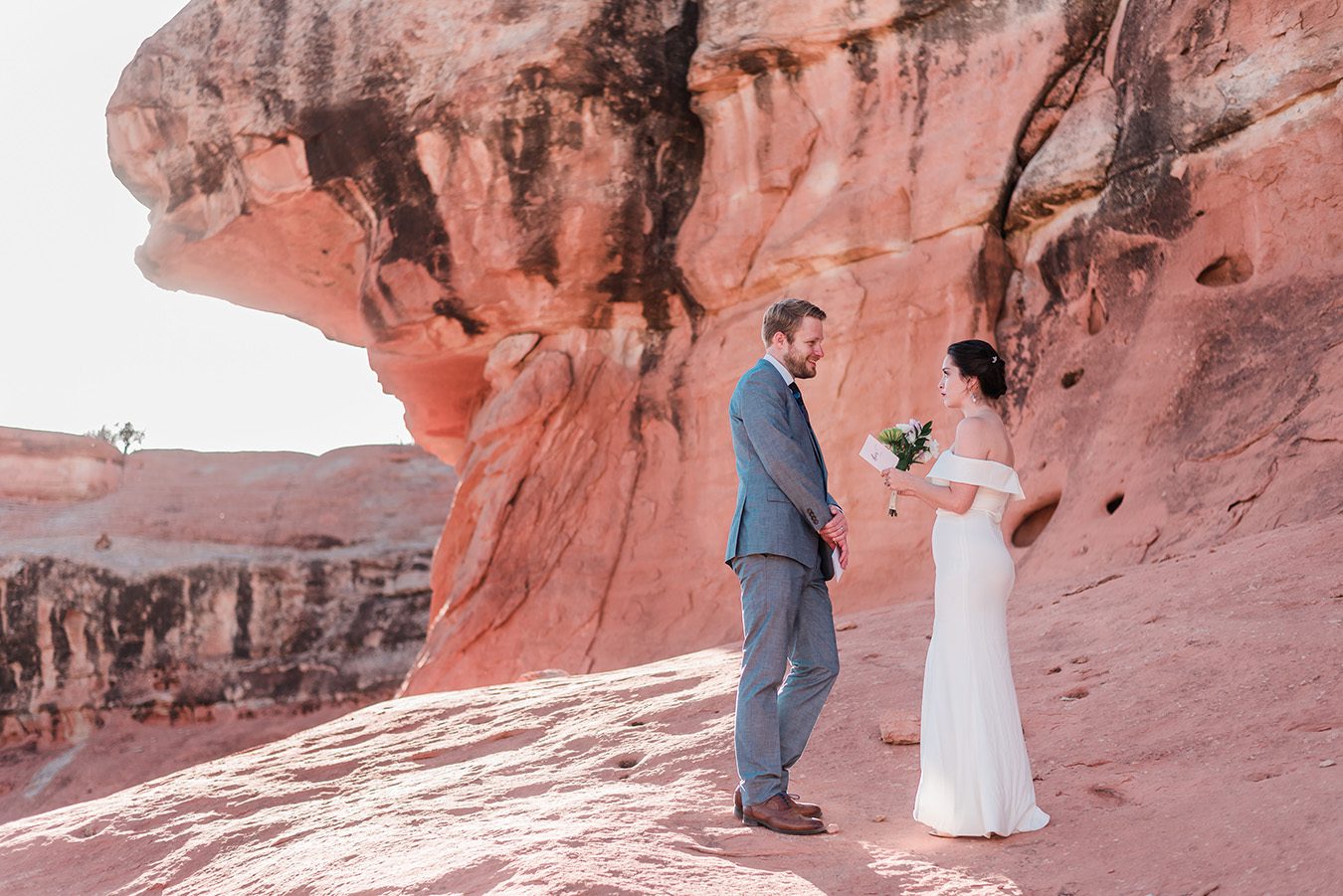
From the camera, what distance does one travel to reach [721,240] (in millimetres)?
12281

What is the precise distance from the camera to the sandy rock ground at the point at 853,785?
3654mm

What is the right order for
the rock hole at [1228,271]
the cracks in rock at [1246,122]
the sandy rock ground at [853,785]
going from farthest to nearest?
the rock hole at [1228,271], the cracks in rock at [1246,122], the sandy rock ground at [853,785]

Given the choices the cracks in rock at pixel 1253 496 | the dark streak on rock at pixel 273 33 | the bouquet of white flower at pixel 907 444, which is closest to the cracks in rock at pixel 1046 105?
the cracks in rock at pixel 1253 496

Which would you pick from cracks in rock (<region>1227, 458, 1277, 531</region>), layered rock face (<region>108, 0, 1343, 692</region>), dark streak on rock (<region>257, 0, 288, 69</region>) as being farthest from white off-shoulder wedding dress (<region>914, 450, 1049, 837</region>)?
dark streak on rock (<region>257, 0, 288, 69</region>)

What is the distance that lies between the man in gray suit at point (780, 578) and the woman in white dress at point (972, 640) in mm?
319

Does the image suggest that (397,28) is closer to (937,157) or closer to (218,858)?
(937,157)

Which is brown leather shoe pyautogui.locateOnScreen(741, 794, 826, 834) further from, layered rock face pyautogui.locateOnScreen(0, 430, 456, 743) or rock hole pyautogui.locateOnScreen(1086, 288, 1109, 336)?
layered rock face pyautogui.locateOnScreen(0, 430, 456, 743)

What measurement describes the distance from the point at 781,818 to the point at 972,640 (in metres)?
0.80

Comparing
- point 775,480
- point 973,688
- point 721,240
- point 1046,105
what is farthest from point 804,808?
point 721,240

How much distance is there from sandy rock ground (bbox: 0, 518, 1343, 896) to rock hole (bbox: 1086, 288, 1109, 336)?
9.10 ft

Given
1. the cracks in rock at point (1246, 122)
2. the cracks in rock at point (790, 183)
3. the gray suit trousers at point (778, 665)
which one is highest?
the cracks in rock at point (790, 183)

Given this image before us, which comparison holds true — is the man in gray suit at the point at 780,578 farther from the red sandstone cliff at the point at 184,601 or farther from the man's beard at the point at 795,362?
the red sandstone cliff at the point at 184,601

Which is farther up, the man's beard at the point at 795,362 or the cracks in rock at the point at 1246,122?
the cracks in rock at the point at 1246,122

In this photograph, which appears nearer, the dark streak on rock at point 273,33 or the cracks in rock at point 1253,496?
the cracks in rock at point 1253,496
